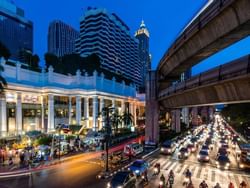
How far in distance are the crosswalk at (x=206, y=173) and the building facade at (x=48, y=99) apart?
35.2 m

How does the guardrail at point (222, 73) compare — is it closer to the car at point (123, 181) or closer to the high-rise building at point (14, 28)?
the car at point (123, 181)

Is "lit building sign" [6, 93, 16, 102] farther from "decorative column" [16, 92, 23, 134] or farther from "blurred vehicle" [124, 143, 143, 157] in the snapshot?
"blurred vehicle" [124, 143, 143, 157]

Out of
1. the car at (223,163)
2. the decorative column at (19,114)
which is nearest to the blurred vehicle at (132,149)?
the car at (223,163)

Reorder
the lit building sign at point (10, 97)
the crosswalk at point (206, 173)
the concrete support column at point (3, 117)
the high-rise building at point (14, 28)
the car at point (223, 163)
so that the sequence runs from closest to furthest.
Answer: the crosswalk at point (206, 173) < the car at point (223, 163) < the concrete support column at point (3, 117) < the lit building sign at point (10, 97) < the high-rise building at point (14, 28)

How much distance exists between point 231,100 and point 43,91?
5043 centimetres

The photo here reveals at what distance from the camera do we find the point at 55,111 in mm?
63375

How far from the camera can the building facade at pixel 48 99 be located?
51062mm

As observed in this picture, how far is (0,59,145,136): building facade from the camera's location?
5106cm

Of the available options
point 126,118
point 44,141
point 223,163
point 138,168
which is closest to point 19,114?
point 44,141

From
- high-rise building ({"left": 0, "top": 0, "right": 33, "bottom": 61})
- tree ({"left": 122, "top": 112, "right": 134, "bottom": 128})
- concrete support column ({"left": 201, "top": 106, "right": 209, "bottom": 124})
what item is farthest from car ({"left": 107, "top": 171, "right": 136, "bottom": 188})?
concrete support column ({"left": 201, "top": 106, "right": 209, "bottom": 124})

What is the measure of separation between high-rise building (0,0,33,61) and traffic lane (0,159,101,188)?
104199mm

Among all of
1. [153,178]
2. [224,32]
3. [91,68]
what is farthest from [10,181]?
[91,68]

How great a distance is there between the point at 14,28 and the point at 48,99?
376ft

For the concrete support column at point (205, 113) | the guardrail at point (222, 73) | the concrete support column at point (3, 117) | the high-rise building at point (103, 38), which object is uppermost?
the high-rise building at point (103, 38)
